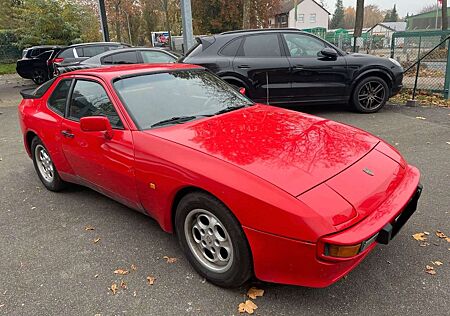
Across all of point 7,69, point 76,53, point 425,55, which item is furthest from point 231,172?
point 7,69

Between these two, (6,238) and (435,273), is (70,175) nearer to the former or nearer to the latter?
(6,238)

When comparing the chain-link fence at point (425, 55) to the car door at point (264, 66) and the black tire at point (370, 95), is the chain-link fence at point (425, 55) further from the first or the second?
the car door at point (264, 66)

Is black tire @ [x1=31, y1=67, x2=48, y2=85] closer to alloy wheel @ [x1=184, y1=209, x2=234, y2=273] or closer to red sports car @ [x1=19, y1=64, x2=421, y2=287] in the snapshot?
red sports car @ [x1=19, y1=64, x2=421, y2=287]

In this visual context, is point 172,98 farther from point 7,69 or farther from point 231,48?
point 7,69

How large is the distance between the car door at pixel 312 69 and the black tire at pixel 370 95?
34 cm

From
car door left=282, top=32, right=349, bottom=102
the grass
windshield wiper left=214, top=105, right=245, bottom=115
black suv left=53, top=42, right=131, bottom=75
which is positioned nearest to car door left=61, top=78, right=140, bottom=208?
windshield wiper left=214, top=105, right=245, bottom=115

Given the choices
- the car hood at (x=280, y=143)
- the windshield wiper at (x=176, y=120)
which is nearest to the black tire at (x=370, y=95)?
the car hood at (x=280, y=143)

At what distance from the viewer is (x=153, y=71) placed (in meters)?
3.51

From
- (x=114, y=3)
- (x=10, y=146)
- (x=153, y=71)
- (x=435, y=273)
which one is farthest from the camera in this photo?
(x=114, y=3)

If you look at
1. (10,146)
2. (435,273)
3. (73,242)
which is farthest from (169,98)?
(10,146)

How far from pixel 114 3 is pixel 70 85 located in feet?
125

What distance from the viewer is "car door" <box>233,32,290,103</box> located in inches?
278

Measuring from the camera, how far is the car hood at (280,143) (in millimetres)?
2277

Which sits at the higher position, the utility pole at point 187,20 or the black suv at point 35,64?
the utility pole at point 187,20
